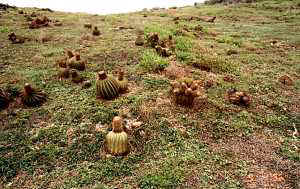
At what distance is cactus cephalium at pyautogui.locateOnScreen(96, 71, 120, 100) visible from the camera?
21.3ft

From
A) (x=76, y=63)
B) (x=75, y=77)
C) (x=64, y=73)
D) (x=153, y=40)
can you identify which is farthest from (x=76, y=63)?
→ (x=153, y=40)

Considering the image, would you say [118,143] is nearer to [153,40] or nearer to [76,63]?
[76,63]

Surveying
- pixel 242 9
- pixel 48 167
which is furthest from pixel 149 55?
pixel 242 9

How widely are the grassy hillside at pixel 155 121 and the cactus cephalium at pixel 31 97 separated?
13 centimetres

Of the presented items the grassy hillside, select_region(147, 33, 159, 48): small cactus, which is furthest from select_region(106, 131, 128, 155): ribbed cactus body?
select_region(147, 33, 159, 48): small cactus

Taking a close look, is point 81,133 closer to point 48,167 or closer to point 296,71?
point 48,167

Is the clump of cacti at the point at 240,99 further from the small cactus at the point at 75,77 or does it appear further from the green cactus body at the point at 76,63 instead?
the green cactus body at the point at 76,63

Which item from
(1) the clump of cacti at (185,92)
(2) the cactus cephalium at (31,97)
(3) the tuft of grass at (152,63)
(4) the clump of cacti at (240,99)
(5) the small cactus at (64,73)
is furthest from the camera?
(3) the tuft of grass at (152,63)

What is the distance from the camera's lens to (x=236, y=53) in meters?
10.5

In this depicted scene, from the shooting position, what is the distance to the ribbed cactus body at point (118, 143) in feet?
16.6

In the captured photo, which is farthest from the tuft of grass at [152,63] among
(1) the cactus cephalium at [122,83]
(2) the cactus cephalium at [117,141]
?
(2) the cactus cephalium at [117,141]

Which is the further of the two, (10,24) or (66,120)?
(10,24)

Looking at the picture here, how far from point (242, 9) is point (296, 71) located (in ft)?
43.0

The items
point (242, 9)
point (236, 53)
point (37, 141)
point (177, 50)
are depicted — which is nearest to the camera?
point (37, 141)
